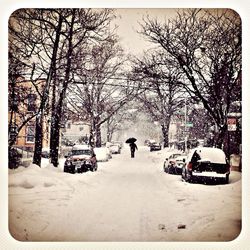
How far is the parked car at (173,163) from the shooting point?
3.13 meters

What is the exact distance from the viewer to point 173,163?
315 cm

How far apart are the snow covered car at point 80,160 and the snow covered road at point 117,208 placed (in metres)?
0.07

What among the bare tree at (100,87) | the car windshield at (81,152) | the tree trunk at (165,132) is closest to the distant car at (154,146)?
the tree trunk at (165,132)

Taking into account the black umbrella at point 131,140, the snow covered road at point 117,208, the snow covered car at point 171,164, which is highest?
the black umbrella at point 131,140

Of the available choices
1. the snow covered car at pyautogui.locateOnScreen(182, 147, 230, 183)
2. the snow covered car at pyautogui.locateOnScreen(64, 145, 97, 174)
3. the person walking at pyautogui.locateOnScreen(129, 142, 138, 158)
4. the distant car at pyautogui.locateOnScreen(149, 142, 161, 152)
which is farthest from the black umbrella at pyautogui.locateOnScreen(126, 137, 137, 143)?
the snow covered car at pyautogui.locateOnScreen(182, 147, 230, 183)

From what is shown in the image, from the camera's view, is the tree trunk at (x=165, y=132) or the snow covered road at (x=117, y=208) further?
the tree trunk at (x=165, y=132)

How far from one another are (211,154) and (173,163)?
1.04 feet

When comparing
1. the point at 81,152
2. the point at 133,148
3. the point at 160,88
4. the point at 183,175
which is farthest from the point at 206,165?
the point at 81,152

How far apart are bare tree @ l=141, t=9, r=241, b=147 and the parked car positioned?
33cm

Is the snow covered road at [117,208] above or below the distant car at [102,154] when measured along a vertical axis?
below

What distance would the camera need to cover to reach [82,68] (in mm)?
3195

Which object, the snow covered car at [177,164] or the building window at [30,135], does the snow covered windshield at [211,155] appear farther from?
Result: the building window at [30,135]

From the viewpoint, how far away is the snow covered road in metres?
3.04
